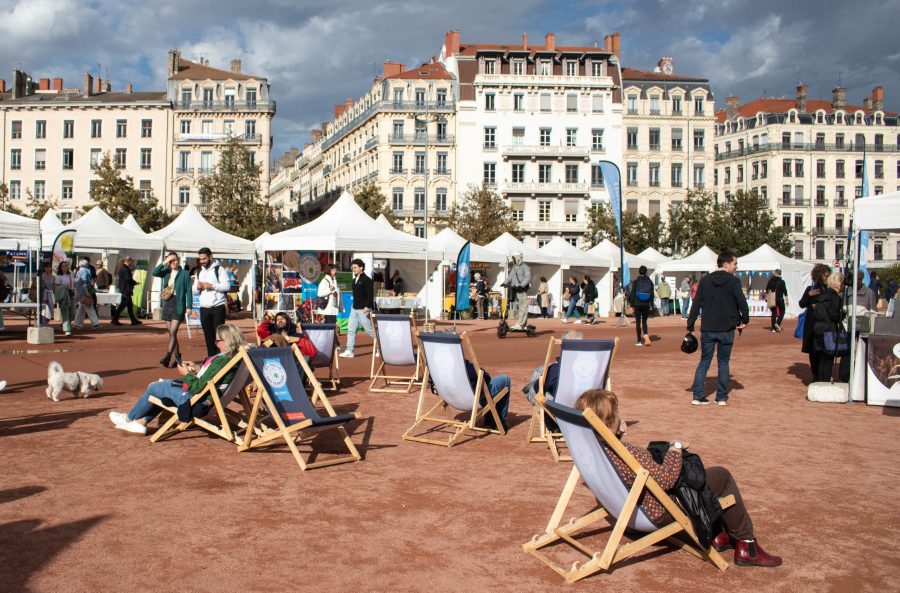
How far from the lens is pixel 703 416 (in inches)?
356

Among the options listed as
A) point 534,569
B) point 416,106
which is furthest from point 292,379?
point 416,106

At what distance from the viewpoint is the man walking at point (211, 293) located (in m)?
11.2

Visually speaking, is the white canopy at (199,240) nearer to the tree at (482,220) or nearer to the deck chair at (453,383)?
the deck chair at (453,383)

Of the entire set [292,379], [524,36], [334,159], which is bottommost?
[292,379]

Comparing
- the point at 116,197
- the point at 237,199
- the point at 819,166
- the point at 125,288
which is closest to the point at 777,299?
the point at 125,288

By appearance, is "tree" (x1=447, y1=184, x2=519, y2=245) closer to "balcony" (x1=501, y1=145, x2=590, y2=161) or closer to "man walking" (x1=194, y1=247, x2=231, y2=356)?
"balcony" (x1=501, y1=145, x2=590, y2=161)

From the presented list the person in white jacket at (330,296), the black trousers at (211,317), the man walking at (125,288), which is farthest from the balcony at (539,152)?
the black trousers at (211,317)

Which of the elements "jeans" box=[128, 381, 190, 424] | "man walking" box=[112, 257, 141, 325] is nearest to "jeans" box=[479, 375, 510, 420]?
"jeans" box=[128, 381, 190, 424]

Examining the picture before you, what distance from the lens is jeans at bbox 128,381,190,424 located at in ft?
24.4

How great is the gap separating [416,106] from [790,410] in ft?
195

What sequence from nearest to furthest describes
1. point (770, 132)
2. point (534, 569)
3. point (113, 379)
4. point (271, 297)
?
point (534, 569) < point (113, 379) < point (271, 297) < point (770, 132)

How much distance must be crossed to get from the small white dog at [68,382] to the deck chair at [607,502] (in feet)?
21.9

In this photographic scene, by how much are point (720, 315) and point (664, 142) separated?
64181mm

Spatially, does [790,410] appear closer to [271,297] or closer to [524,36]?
[271,297]
